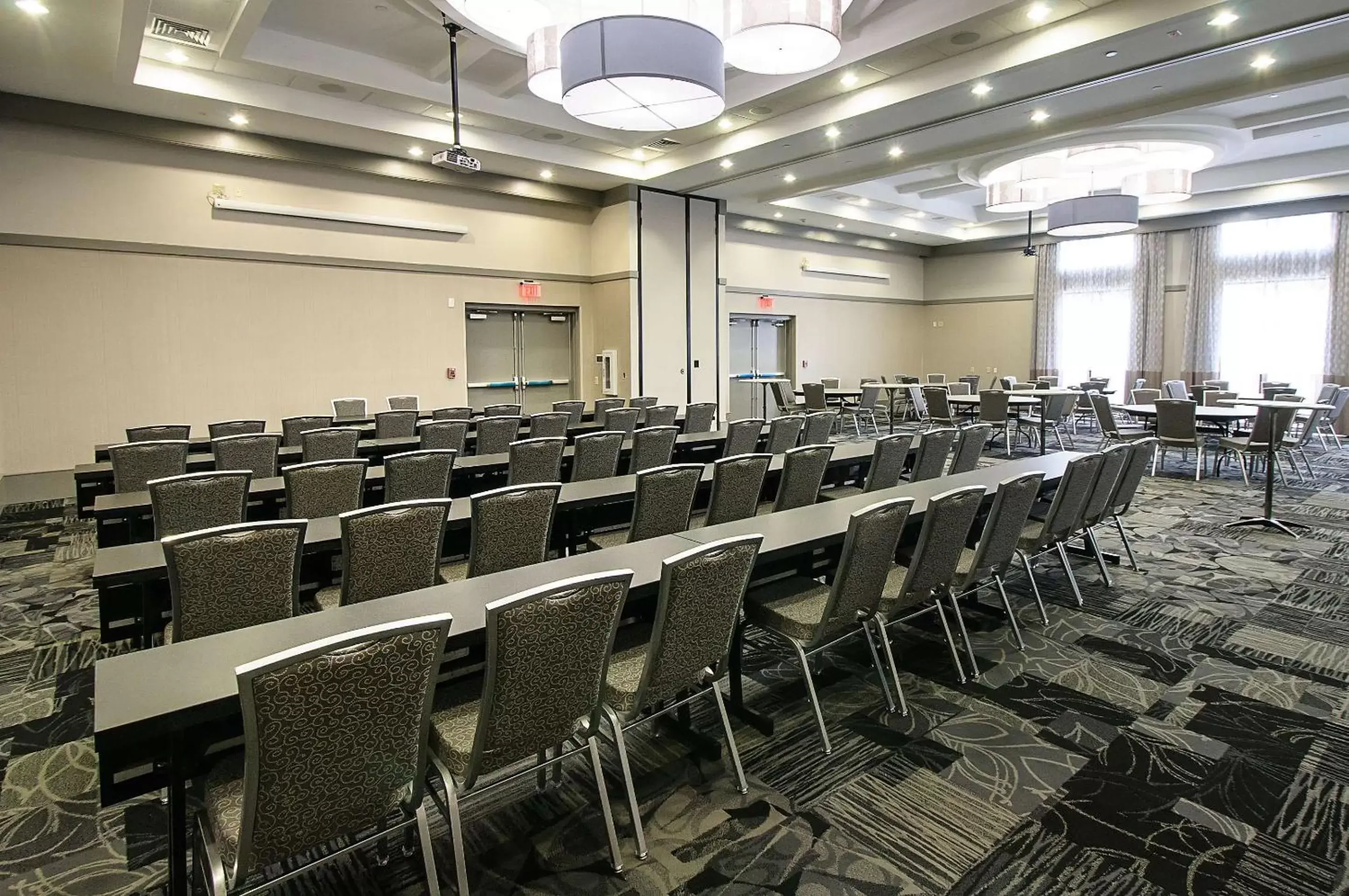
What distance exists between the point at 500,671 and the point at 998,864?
67.1 inches

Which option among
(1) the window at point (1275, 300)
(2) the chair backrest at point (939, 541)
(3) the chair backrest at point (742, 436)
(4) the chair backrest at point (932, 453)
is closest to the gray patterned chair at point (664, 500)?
(2) the chair backrest at point (939, 541)

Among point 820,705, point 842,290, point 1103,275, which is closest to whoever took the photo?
point 820,705

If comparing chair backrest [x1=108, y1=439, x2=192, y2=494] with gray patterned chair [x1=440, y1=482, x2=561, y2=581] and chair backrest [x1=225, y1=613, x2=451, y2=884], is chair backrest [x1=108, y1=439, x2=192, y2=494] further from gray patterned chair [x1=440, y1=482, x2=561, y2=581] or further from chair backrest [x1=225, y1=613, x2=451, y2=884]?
chair backrest [x1=225, y1=613, x2=451, y2=884]

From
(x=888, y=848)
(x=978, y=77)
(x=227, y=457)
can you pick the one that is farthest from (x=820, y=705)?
(x=978, y=77)

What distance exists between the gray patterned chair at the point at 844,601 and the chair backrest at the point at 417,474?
2242 mm

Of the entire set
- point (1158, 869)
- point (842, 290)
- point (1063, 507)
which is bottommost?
point (1158, 869)

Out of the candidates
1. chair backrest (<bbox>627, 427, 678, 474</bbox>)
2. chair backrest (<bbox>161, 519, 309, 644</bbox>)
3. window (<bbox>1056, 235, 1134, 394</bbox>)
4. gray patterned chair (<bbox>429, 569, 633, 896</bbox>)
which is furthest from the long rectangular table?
window (<bbox>1056, 235, 1134, 394</bbox>)

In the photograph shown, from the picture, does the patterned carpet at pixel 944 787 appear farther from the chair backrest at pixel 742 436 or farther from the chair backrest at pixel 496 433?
the chair backrest at pixel 496 433

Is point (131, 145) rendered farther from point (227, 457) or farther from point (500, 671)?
point (500, 671)

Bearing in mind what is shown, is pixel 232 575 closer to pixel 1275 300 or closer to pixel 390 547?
pixel 390 547

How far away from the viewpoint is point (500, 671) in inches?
76.0

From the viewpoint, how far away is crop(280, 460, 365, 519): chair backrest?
13.0 ft

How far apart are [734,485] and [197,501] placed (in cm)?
280

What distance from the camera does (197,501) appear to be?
3.76 meters
